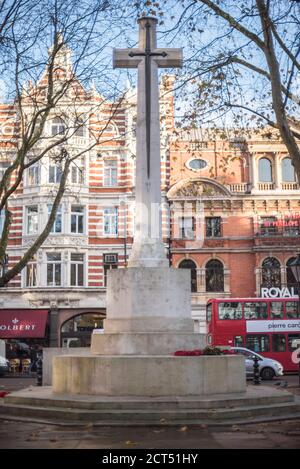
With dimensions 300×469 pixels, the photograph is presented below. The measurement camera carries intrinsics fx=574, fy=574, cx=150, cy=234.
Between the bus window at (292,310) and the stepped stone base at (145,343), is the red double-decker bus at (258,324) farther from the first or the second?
the stepped stone base at (145,343)

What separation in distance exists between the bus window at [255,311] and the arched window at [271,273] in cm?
723

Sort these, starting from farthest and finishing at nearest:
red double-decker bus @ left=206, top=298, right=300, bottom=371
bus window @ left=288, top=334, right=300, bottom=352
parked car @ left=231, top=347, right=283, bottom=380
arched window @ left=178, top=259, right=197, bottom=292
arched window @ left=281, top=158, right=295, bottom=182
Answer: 1. arched window @ left=281, top=158, right=295, bottom=182
2. arched window @ left=178, top=259, right=197, bottom=292
3. bus window @ left=288, top=334, right=300, bottom=352
4. red double-decker bus @ left=206, top=298, right=300, bottom=371
5. parked car @ left=231, top=347, right=283, bottom=380

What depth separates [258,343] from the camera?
32.6m

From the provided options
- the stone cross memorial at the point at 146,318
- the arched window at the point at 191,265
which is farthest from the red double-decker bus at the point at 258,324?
the stone cross memorial at the point at 146,318

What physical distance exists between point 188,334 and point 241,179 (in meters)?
29.7

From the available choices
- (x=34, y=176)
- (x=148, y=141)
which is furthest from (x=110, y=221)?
(x=148, y=141)

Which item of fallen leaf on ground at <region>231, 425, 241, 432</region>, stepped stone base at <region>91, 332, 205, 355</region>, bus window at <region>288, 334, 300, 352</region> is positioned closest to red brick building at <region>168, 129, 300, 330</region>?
bus window at <region>288, 334, 300, 352</region>

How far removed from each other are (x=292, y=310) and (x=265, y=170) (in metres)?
12.7

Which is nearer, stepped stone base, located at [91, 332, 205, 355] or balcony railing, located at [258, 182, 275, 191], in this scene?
stepped stone base, located at [91, 332, 205, 355]

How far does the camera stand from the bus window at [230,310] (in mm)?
32062

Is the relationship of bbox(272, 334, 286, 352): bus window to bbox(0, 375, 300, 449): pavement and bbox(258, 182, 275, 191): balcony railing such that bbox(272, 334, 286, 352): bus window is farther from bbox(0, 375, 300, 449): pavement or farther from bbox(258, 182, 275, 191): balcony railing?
bbox(0, 375, 300, 449): pavement

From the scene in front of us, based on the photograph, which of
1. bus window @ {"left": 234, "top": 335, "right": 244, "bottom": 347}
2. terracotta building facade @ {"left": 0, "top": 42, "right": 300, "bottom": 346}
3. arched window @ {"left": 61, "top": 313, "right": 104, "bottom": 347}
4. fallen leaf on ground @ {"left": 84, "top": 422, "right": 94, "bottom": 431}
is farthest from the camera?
arched window @ {"left": 61, "top": 313, "right": 104, "bottom": 347}

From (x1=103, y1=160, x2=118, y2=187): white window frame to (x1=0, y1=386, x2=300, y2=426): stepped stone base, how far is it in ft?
99.2

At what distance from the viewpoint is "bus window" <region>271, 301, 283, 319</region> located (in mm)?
31969
